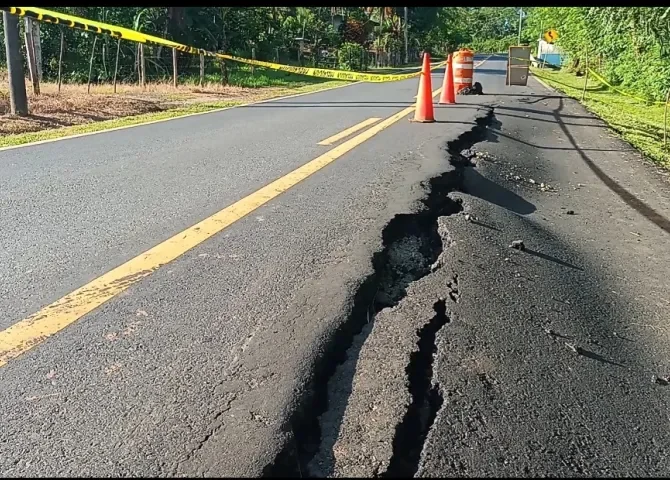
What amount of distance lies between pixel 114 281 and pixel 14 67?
29.5ft

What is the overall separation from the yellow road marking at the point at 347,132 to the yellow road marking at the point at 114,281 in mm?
2498

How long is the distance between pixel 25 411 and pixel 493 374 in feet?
4.92

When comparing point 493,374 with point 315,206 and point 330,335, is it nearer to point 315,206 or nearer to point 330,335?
point 330,335

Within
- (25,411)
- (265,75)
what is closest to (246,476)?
(25,411)

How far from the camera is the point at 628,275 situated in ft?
11.7

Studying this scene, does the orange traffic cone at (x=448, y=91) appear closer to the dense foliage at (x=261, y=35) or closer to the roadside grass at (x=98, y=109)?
the dense foliage at (x=261, y=35)

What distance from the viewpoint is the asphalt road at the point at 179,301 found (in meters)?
1.83

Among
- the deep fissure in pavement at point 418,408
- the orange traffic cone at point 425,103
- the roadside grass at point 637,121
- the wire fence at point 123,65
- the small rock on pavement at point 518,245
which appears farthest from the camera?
the wire fence at point 123,65

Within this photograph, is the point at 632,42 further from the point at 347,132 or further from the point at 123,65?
the point at 123,65

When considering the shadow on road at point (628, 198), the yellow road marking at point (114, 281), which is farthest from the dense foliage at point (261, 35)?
the shadow on road at point (628, 198)

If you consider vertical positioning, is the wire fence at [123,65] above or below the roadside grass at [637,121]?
above

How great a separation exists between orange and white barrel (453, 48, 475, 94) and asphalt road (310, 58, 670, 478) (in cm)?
1103

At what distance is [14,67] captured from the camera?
10.5 meters

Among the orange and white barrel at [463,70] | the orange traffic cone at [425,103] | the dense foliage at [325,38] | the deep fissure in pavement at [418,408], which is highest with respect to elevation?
the dense foliage at [325,38]
